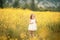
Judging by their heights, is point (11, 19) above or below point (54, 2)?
below

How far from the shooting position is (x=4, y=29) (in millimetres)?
1392

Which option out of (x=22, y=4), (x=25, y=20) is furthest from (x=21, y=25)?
(x=22, y=4)

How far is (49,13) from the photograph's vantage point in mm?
1418

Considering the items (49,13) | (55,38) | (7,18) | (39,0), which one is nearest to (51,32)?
(55,38)

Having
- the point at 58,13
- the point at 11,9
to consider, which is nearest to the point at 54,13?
the point at 58,13

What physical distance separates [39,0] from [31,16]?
158mm

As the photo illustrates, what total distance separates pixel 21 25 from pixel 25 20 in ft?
0.18

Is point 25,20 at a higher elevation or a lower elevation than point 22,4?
lower

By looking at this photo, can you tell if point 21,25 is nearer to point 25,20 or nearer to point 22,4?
point 25,20

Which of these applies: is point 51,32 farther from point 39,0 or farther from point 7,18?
point 7,18

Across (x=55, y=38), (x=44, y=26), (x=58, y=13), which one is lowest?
(x=55, y=38)

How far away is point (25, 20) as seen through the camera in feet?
4.58

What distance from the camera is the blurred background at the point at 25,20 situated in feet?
4.55

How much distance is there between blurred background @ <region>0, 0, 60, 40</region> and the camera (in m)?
1.39
